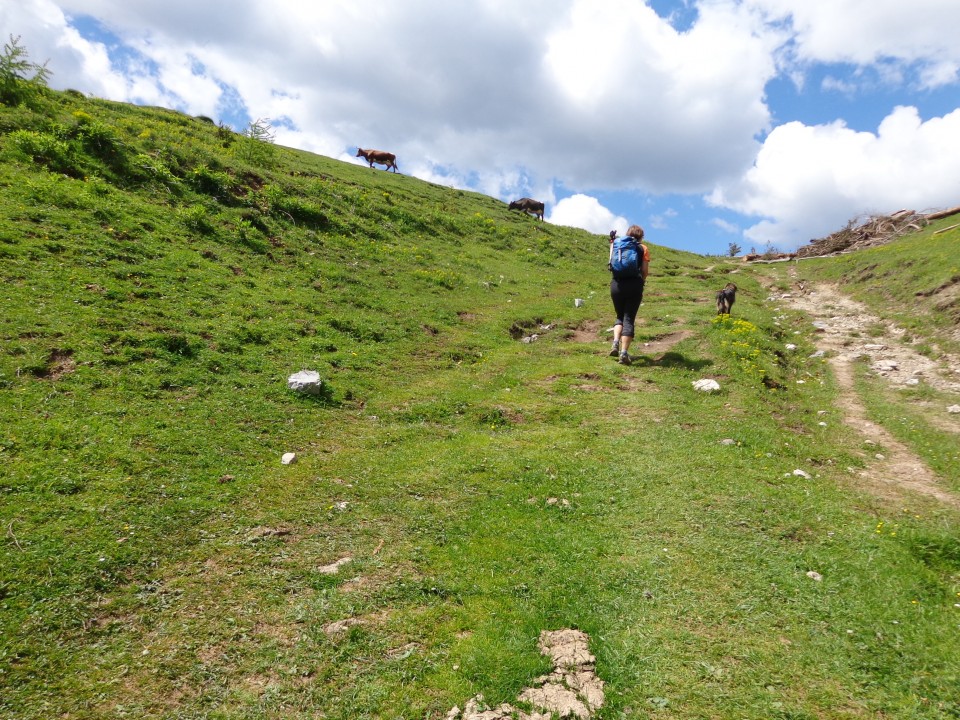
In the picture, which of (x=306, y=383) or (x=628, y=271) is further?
(x=628, y=271)

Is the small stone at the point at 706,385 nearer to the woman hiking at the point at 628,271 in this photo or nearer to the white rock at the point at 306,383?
the woman hiking at the point at 628,271

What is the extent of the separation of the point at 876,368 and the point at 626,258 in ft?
26.8

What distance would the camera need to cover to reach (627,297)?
503 inches

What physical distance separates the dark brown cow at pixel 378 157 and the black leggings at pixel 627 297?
32700 millimetres

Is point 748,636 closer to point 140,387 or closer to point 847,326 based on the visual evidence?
point 140,387

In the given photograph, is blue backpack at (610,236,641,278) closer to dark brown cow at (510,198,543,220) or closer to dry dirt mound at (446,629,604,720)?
dry dirt mound at (446,629,604,720)

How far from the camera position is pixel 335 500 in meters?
7.05

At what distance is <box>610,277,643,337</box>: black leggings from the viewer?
12641 millimetres

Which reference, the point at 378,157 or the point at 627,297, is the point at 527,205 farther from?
the point at 627,297

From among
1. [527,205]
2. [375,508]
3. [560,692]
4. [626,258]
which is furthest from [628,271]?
[527,205]

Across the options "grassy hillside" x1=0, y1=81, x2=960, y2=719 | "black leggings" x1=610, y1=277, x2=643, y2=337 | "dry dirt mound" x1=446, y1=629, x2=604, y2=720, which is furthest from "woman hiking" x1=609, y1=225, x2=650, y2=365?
"dry dirt mound" x1=446, y1=629, x2=604, y2=720

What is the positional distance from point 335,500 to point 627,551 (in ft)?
13.6

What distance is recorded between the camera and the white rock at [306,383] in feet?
31.6

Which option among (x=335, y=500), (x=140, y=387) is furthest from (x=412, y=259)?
(x=335, y=500)
